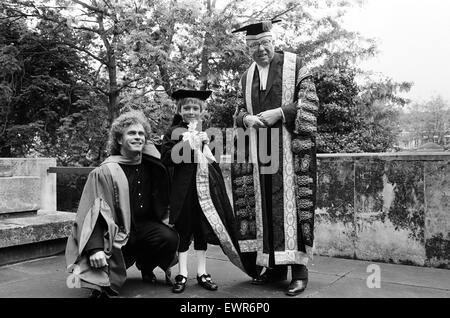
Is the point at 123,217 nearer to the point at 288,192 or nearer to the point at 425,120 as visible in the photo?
the point at 288,192

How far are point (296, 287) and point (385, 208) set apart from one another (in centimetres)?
154

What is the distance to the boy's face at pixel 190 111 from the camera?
140 inches

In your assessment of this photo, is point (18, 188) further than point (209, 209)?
Yes

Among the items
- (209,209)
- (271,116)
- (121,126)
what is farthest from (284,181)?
(121,126)

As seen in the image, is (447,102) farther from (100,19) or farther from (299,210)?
(299,210)

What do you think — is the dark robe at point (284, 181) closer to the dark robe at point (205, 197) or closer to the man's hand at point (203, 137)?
the dark robe at point (205, 197)

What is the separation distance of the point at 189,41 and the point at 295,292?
7421 mm

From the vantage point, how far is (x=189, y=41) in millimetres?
9719

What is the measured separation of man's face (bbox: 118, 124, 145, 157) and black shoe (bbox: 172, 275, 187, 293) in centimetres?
101

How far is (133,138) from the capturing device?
343cm

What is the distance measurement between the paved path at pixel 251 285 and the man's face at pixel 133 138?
3.54 ft

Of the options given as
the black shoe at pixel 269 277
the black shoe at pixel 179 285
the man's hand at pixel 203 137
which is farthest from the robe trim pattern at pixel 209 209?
the black shoe at pixel 179 285

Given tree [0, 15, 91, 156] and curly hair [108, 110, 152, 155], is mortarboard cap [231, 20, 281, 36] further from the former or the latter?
tree [0, 15, 91, 156]

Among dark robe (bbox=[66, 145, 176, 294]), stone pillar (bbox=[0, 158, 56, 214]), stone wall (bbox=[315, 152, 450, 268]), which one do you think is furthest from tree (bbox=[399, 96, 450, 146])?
dark robe (bbox=[66, 145, 176, 294])
